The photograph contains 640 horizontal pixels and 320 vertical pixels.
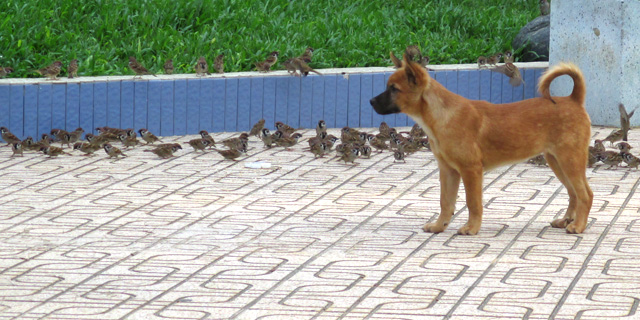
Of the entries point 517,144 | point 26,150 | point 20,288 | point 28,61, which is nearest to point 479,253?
point 517,144

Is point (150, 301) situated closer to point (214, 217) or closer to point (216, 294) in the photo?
point (216, 294)

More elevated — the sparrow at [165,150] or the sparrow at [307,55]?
the sparrow at [307,55]

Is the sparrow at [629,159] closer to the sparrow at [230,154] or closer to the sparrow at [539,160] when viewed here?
the sparrow at [539,160]

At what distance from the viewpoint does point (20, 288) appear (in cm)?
610

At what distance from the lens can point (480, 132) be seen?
770 cm

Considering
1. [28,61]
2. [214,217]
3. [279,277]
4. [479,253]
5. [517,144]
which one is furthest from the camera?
[28,61]

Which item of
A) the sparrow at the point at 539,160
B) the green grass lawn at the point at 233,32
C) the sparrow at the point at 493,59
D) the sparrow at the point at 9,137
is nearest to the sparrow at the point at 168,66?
the green grass lawn at the point at 233,32

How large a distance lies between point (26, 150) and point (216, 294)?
608 centimetres

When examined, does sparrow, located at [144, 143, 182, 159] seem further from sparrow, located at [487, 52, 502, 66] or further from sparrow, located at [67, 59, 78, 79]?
sparrow, located at [487, 52, 502, 66]

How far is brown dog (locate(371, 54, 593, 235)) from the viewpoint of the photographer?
7.64 metres

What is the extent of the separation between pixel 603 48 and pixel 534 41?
2022 mm

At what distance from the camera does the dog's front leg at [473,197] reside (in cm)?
761

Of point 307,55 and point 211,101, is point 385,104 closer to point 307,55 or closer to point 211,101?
point 211,101

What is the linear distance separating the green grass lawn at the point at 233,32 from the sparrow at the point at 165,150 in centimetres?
229
